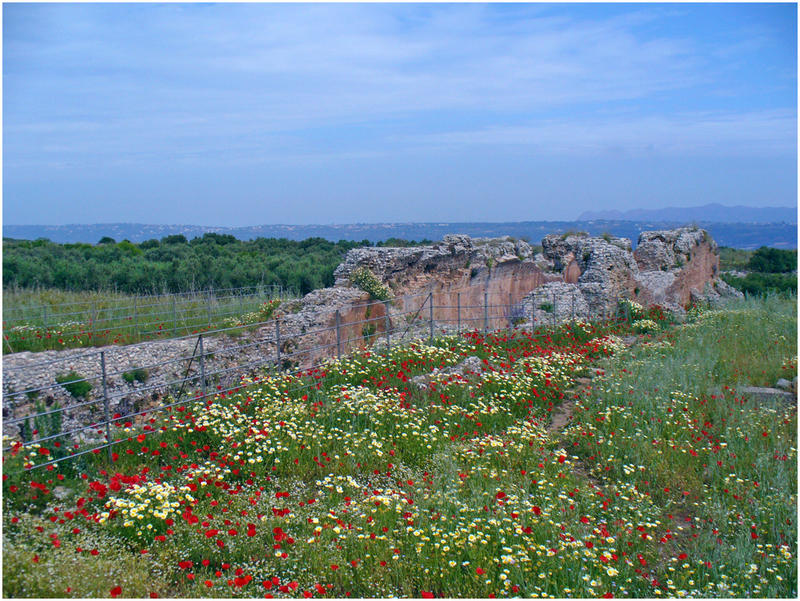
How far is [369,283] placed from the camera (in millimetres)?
16172

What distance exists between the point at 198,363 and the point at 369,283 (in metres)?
5.13

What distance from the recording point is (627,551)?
5719mm

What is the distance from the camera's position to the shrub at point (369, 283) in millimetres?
16094

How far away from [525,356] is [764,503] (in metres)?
5.91

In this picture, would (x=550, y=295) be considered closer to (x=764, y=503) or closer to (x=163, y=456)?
(x=764, y=503)

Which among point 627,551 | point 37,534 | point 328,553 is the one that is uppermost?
point 37,534

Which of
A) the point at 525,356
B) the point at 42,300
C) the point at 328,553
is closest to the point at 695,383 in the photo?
the point at 525,356

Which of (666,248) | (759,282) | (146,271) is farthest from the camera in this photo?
(759,282)

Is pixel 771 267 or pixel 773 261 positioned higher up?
pixel 773 261

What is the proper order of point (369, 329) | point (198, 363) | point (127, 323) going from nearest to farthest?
point (198, 363) → point (369, 329) → point (127, 323)

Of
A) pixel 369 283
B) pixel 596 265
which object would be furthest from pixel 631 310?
pixel 369 283

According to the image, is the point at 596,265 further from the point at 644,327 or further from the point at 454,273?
the point at 454,273

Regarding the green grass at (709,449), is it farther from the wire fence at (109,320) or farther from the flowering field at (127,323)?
the wire fence at (109,320)

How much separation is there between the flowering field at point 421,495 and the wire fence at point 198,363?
0.55m
